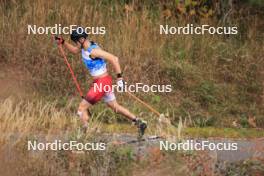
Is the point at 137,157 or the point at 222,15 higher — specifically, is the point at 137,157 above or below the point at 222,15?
below

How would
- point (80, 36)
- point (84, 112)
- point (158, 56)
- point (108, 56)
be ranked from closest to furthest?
point (108, 56)
point (80, 36)
point (84, 112)
point (158, 56)

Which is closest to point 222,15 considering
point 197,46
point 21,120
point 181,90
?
point 197,46

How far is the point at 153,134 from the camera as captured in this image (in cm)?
1228

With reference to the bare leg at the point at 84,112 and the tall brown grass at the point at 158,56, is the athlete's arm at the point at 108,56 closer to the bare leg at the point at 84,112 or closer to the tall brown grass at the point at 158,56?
the bare leg at the point at 84,112

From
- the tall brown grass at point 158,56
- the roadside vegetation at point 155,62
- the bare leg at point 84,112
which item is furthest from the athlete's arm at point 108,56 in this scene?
the tall brown grass at point 158,56

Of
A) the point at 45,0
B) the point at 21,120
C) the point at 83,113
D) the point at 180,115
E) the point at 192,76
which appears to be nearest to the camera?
the point at 21,120

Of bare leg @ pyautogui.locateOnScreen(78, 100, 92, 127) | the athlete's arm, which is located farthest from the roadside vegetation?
the athlete's arm

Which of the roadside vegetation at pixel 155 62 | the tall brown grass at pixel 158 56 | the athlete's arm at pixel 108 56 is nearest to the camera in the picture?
the athlete's arm at pixel 108 56

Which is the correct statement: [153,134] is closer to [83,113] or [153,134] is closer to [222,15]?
[83,113]

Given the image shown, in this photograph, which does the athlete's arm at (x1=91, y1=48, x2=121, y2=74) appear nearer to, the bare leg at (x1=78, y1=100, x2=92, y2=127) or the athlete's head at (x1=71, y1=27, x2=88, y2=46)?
the athlete's head at (x1=71, y1=27, x2=88, y2=46)

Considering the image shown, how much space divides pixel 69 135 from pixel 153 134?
1843mm

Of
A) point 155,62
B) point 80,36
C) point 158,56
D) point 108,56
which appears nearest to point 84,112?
point 108,56

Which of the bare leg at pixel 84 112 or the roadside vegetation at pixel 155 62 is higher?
the roadside vegetation at pixel 155 62

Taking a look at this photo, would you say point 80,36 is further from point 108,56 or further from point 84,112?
point 84,112
